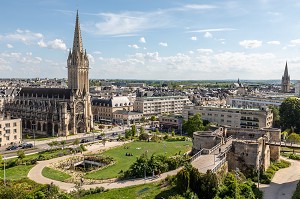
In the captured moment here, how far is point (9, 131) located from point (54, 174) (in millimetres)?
38340

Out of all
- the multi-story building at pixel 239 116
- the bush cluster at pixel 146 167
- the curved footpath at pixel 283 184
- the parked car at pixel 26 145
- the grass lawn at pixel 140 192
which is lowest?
the curved footpath at pixel 283 184

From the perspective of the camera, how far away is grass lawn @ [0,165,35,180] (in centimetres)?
5925

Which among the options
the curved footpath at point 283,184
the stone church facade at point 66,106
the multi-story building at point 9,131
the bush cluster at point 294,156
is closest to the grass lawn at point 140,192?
the curved footpath at point 283,184

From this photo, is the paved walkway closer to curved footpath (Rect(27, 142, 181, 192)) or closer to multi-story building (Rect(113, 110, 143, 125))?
curved footpath (Rect(27, 142, 181, 192))

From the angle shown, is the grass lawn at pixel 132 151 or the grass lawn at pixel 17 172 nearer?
the grass lawn at pixel 17 172

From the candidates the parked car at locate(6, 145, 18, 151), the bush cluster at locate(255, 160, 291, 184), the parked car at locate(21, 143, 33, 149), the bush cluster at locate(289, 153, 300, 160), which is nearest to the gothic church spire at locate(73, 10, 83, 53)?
the parked car at locate(21, 143, 33, 149)

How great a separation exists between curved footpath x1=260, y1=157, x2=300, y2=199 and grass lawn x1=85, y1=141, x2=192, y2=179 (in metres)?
23.7

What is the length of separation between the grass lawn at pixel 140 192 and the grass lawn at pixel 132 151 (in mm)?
9047

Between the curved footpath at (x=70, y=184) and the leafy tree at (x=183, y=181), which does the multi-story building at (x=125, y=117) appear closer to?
the curved footpath at (x=70, y=184)

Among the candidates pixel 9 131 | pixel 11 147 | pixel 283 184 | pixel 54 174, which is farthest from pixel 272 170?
pixel 9 131

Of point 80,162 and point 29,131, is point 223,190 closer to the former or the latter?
point 80,162

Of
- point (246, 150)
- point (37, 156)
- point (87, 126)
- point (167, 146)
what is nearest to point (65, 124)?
point (87, 126)

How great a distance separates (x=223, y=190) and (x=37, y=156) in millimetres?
47501

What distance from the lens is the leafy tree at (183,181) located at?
44469 mm
